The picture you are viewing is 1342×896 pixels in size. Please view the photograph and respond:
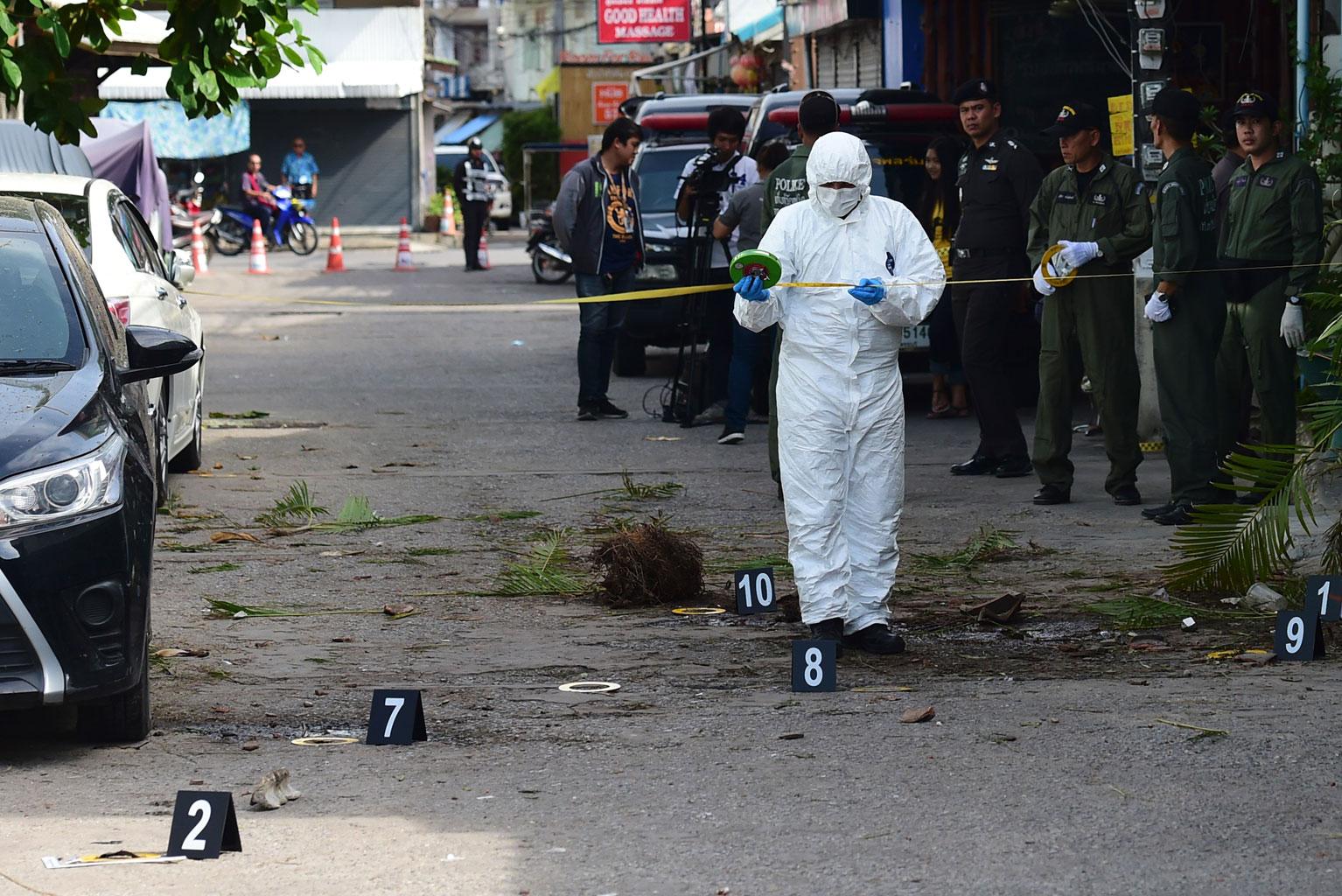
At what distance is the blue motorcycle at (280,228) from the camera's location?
3531cm

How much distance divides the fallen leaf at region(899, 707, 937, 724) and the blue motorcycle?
101 feet

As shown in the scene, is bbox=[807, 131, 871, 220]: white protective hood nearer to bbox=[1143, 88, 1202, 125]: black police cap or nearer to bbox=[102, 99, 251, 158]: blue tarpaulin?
bbox=[1143, 88, 1202, 125]: black police cap

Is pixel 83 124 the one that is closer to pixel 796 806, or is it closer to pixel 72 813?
pixel 72 813

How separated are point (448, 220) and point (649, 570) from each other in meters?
35.0

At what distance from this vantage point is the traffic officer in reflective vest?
10.8m

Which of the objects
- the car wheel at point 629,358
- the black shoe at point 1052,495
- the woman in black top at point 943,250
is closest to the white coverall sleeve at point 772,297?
the black shoe at point 1052,495

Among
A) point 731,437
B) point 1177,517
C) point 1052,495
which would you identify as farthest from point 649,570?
point 731,437

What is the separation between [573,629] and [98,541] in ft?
7.72

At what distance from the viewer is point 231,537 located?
363 inches

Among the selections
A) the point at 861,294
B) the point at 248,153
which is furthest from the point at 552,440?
the point at 248,153

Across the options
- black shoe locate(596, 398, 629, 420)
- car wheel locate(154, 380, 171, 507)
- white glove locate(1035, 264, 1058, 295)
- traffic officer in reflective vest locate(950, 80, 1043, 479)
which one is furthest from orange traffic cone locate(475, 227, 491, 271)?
white glove locate(1035, 264, 1058, 295)

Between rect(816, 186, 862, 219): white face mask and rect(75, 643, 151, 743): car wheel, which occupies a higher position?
rect(816, 186, 862, 219): white face mask

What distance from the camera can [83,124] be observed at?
9578 mm

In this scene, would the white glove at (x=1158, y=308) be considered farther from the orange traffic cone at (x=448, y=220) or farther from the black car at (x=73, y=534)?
the orange traffic cone at (x=448, y=220)
